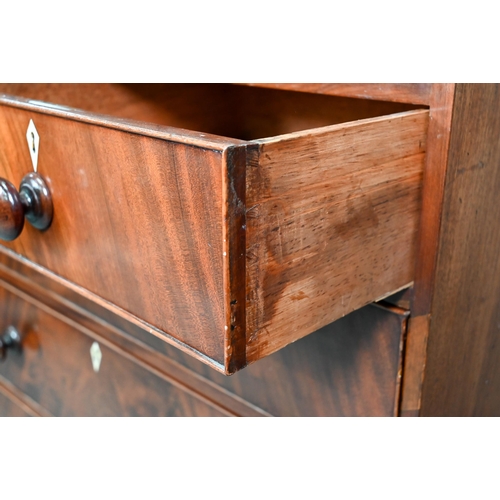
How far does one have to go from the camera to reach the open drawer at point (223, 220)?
0.45m

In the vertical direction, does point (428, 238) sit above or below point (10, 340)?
above

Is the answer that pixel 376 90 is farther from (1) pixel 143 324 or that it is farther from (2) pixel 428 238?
(1) pixel 143 324

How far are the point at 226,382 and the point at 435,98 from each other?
0.43m

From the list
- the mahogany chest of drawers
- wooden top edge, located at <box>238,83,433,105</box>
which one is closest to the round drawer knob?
the mahogany chest of drawers

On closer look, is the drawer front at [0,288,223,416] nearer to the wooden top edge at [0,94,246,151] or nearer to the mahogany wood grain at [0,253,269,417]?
the mahogany wood grain at [0,253,269,417]

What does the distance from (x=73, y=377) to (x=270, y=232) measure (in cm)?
67

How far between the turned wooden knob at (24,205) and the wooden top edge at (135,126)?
0.07 meters

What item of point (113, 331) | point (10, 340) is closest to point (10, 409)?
point (10, 340)

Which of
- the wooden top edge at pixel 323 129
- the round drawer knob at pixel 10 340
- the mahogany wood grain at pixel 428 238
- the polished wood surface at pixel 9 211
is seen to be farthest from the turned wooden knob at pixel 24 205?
the round drawer knob at pixel 10 340

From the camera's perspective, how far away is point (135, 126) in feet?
1.57

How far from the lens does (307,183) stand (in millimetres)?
478

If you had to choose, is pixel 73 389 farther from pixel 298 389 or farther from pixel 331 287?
pixel 331 287

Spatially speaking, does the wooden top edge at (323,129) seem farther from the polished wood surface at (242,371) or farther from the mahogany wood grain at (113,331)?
the mahogany wood grain at (113,331)

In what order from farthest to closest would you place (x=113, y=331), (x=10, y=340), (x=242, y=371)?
(x=10, y=340), (x=113, y=331), (x=242, y=371)
